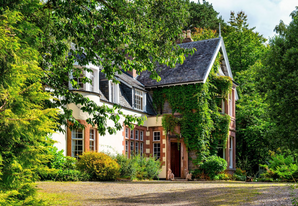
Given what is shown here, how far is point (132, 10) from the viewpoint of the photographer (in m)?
9.69

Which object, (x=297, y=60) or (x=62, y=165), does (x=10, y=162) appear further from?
(x=297, y=60)

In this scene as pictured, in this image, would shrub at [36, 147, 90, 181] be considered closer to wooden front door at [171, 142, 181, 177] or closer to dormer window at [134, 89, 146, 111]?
dormer window at [134, 89, 146, 111]

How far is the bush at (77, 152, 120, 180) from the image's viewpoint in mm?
16609

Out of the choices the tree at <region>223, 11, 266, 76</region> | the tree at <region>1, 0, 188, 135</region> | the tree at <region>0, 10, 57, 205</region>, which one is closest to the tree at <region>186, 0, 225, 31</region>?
the tree at <region>223, 11, 266, 76</region>

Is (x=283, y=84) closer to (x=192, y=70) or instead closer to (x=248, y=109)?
(x=192, y=70)

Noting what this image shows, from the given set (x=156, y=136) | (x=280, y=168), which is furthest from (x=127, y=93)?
(x=280, y=168)

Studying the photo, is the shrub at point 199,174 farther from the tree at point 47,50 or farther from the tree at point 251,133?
the tree at point 47,50

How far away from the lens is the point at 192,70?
79.2 feet

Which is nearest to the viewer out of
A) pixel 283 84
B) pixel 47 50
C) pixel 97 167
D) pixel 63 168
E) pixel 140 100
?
pixel 47 50

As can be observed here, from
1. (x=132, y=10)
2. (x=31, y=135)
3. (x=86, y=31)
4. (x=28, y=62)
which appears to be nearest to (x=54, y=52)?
(x=86, y=31)

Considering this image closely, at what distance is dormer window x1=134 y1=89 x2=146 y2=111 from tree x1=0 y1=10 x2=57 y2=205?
61.5 feet

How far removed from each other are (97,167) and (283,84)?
1038 cm

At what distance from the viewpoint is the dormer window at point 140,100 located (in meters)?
23.6

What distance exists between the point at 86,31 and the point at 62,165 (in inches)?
350
